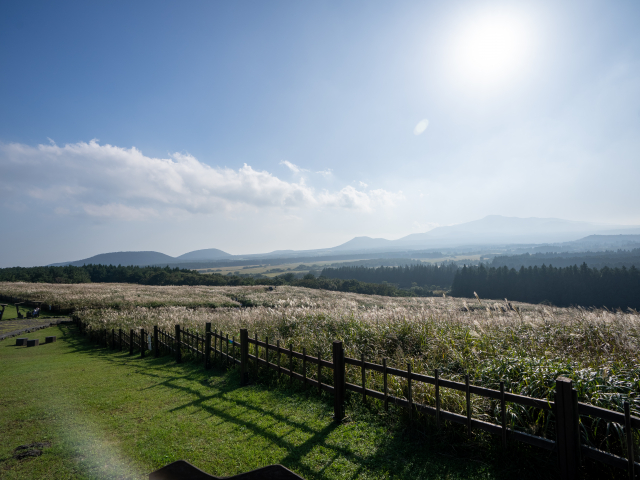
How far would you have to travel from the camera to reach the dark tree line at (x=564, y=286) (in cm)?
5832

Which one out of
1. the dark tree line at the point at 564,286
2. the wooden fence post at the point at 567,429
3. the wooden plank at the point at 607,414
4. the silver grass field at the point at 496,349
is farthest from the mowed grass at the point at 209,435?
the dark tree line at the point at 564,286

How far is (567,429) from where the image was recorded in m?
3.31

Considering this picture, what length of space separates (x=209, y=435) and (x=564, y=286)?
81468 millimetres

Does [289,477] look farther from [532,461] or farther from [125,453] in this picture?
[125,453]

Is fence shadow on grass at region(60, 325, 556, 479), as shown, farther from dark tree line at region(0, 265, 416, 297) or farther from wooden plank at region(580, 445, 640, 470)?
dark tree line at region(0, 265, 416, 297)

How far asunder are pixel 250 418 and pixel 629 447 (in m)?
5.43

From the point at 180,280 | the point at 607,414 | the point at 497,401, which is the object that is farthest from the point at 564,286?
the point at 180,280

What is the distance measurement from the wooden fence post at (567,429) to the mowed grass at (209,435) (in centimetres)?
49

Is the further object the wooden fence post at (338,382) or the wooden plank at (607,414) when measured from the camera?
the wooden fence post at (338,382)

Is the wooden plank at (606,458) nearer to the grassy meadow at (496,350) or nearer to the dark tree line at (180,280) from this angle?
the grassy meadow at (496,350)

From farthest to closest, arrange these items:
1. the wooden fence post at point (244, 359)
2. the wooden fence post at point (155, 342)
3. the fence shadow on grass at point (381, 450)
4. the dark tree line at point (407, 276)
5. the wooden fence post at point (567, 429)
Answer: the dark tree line at point (407, 276) < the wooden fence post at point (155, 342) < the wooden fence post at point (244, 359) < the fence shadow on grass at point (381, 450) < the wooden fence post at point (567, 429)

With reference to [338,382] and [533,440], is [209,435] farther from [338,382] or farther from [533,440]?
[533,440]

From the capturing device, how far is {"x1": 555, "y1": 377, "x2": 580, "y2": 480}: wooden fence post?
325cm

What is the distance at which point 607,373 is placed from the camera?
168 inches
